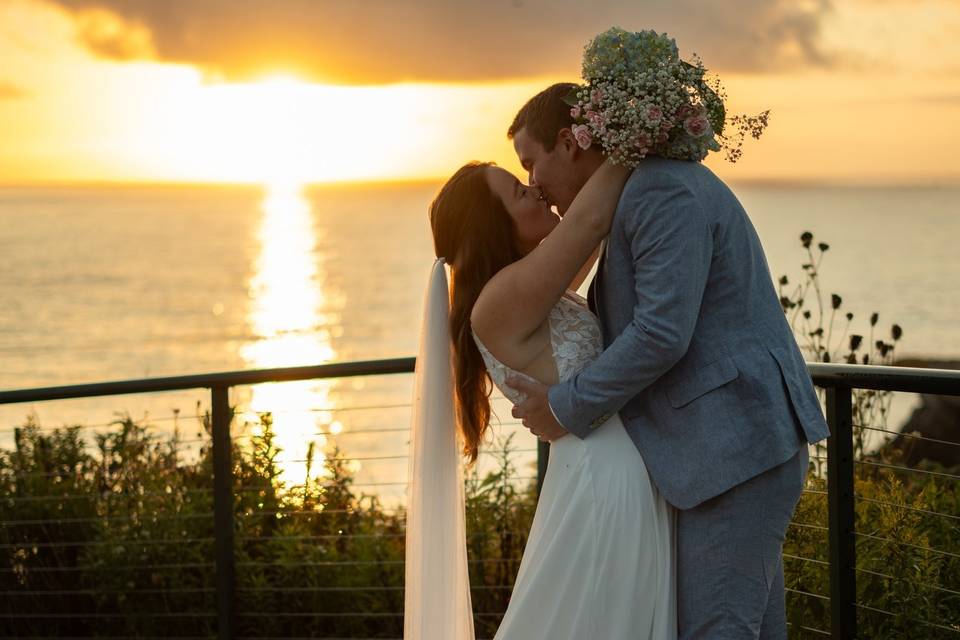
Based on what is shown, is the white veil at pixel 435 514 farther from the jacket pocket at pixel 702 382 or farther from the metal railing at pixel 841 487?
the metal railing at pixel 841 487

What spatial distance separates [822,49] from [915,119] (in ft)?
11.2

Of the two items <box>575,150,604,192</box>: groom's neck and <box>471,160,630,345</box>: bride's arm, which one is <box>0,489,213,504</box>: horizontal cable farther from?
<box>575,150,604,192</box>: groom's neck

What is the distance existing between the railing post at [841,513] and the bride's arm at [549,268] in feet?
3.27

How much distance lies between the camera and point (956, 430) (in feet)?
32.4

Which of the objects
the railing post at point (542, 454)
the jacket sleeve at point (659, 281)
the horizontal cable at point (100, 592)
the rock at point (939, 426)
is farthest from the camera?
the rock at point (939, 426)

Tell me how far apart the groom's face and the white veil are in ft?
1.85

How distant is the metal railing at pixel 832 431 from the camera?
3.40 metres

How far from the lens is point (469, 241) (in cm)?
334

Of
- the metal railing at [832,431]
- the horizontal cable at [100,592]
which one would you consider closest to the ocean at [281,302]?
the metal railing at [832,431]

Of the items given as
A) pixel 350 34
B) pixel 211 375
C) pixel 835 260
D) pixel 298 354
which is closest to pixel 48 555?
pixel 211 375

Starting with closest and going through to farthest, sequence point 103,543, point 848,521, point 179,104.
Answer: point 848,521
point 103,543
point 179,104

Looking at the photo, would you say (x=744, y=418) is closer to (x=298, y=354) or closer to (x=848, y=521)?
(x=848, y=521)

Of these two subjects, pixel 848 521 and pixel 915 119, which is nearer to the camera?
pixel 848 521

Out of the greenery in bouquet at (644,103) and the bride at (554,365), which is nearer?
the greenery in bouquet at (644,103)
